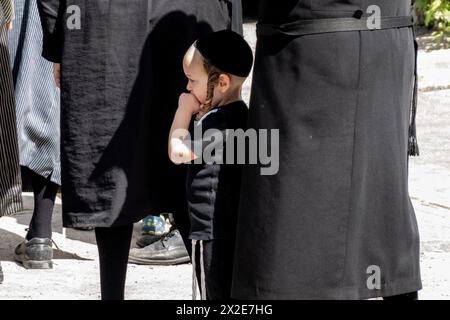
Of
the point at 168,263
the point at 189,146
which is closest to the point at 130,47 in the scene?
the point at 189,146

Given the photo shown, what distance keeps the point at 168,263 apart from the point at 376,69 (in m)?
2.10

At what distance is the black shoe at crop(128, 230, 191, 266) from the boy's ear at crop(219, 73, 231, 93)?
161 cm

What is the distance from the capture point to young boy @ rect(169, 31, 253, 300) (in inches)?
136

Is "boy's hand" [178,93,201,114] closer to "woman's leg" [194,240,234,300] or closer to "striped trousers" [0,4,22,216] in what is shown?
"woman's leg" [194,240,234,300]

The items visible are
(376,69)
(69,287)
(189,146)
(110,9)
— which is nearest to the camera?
(376,69)

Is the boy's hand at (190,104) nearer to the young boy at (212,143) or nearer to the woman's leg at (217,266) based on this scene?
the young boy at (212,143)

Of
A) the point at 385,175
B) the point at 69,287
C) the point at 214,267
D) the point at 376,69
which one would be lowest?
the point at 69,287

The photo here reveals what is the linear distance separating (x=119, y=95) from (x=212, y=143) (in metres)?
0.46

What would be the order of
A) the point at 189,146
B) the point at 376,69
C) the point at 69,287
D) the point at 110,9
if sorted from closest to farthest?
the point at 376,69, the point at 189,146, the point at 110,9, the point at 69,287

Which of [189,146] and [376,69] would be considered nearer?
[376,69]

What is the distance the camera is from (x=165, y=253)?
5.02 m

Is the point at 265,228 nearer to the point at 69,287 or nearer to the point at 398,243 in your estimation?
the point at 398,243

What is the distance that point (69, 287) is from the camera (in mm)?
4723

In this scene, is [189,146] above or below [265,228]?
above
